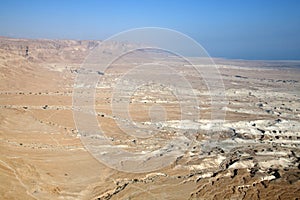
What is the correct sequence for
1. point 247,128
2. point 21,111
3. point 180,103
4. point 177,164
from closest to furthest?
point 177,164
point 247,128
point 21,111
point 180,103

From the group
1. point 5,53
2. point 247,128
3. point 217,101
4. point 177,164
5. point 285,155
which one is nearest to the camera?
point 177,164

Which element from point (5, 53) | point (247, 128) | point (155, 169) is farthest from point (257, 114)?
point (5, 53)

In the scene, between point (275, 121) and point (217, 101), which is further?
point (217, 101)

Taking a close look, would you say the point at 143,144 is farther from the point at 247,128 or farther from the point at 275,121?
the point at 275,121

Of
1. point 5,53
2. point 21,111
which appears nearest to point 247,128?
point 21,111

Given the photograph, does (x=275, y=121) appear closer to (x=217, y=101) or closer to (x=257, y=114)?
(x=257, y=114)

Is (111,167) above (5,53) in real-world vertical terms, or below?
below
